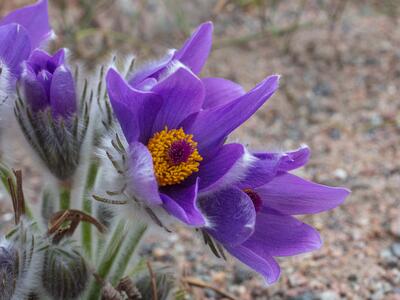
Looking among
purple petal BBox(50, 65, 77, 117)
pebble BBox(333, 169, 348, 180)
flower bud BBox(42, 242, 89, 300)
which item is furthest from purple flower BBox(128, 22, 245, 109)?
pebble BBox(333, 169, 348, 180)

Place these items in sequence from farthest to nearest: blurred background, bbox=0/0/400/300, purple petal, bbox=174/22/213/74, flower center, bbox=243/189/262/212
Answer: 1. blurred background, bbox=0/0/400/300
2. purple petal, bbox=174/22/213/74
3. flower center, bbox=243/189/262/212

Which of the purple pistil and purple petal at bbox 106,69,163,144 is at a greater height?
purple petal at bbox 106,69,163,144

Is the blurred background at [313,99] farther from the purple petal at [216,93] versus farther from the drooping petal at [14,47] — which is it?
the drooping petal at [14,47]

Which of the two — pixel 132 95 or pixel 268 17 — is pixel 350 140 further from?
pixel 132 95

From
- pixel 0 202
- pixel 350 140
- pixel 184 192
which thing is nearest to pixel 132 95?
pixel 184 192

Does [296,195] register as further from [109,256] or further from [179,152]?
[109,256]

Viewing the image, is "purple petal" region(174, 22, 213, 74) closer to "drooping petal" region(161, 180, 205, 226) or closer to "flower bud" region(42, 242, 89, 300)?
"drooping petal" region(161, 180, 205, 226)
